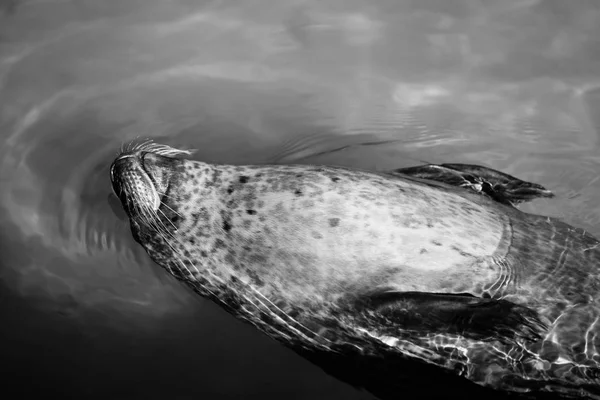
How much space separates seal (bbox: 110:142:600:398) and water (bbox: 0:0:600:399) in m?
0.29

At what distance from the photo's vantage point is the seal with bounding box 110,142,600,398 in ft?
11.2

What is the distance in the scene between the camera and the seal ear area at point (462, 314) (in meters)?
3.32

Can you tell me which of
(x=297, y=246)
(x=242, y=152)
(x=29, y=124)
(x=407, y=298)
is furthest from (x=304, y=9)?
(x=407, y=298)

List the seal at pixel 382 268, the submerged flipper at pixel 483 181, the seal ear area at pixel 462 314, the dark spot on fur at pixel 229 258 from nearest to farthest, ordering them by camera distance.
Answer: the seal ear area at pixel 462 314 < the seal at pixel 382 268 < the dark spot on fur at pixel 229 258 < the submerged flipper at pixel 483 181

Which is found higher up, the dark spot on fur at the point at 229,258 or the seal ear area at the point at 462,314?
the dark spot on fur at the point at 229,258

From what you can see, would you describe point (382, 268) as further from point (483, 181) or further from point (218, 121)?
point (218, 121)

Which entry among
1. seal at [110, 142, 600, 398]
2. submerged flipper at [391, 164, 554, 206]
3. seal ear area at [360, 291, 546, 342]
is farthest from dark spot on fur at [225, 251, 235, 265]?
submerged flipper at [391, 164, 554, 206]

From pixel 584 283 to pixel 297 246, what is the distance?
5.30 ft

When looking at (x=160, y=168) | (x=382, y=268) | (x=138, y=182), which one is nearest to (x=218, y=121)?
(x=160, y=168)

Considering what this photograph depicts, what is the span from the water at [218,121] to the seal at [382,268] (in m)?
0.29

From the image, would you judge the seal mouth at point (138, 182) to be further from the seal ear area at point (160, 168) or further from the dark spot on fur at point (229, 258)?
the dark spot on fur at point (229, 258)

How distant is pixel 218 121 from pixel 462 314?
2.63m

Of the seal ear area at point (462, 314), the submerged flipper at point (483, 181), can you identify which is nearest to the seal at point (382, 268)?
the seal ear area at point (462, 314)

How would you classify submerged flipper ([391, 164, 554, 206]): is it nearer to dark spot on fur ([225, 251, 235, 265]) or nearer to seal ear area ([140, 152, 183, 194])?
dark spot on fur ([225, 251, 235, 265])
